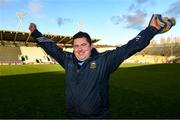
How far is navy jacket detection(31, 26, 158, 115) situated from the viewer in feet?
13.6

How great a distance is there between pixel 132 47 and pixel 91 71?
64 cm

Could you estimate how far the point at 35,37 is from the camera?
502 centimetres

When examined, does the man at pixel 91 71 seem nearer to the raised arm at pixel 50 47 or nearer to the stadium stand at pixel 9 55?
the raised arm at pixel 50 47

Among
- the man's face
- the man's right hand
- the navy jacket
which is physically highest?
the man's right hand

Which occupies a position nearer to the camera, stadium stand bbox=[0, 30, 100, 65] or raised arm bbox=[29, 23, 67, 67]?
raised arm bbox=[29, 23, 67, 67]

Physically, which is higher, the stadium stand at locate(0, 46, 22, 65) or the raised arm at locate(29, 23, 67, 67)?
the raised arm at locate(29, 23, 67, 67)

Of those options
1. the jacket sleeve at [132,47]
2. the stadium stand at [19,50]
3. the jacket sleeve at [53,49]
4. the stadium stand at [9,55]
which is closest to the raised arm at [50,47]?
the jacket sleeve at [53,49]

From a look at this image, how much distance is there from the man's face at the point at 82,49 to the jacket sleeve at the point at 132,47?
0.29 meters

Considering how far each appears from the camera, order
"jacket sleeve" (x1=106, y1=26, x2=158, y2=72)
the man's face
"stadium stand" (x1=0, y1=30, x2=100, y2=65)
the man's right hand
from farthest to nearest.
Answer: "stadium stand" (x1=0, y1=30, x2=100, y2=65) → the man's right hand → the man's face → "jacket sleeve" (x1=106, y1=26, x2=158, y2=72)

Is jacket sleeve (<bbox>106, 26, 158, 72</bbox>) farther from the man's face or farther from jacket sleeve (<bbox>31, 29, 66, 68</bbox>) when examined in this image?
jacket sleeve (<bbox>31, 29, 66, 68</bbox>)

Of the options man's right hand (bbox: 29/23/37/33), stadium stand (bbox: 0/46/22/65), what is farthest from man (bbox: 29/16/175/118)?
stadium stand (bbox: 0/46/22/65)

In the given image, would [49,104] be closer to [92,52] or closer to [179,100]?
[179,100]

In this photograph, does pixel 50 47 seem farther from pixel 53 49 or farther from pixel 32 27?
pixel 32 27

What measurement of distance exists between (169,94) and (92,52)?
1008cm
